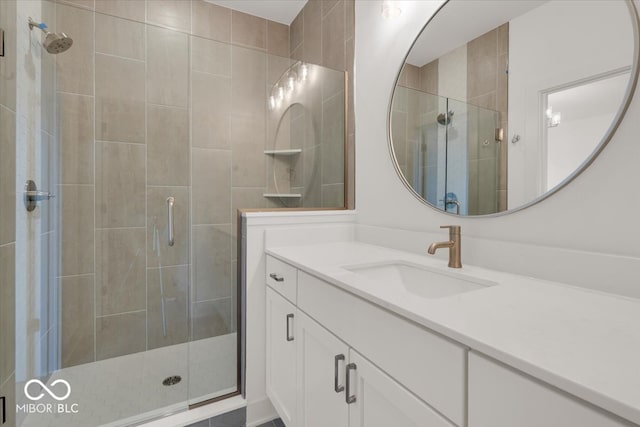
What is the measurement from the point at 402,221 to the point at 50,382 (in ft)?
6.31

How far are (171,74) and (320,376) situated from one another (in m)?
1.66

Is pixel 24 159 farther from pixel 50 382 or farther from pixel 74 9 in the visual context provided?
pixel 50 382

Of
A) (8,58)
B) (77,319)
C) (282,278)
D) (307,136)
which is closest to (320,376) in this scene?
(282,278)

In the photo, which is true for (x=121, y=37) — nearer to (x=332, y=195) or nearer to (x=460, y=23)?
(x=332, y=195)

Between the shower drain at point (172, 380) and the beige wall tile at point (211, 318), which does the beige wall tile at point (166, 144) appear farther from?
the shower drain at point (172, 380)

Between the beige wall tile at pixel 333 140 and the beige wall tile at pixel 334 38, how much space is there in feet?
0.84

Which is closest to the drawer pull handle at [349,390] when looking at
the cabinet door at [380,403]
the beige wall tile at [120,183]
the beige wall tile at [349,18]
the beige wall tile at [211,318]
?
the cabinet door at [380,403]

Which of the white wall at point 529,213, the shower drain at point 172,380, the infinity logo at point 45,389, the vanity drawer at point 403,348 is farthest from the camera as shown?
the shower drain at point 172,380

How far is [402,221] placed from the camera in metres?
1.36

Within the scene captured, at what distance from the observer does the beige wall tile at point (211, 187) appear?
1.55 m

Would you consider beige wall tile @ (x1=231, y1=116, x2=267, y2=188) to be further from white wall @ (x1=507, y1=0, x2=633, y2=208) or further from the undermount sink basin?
white wall @ (x1=507, y1=0, x2=633, y2=208)

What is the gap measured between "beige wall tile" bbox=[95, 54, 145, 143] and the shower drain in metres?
1.27

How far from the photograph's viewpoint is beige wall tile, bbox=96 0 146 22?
193cm

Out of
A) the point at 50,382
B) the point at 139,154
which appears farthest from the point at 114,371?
the point at 139,154
